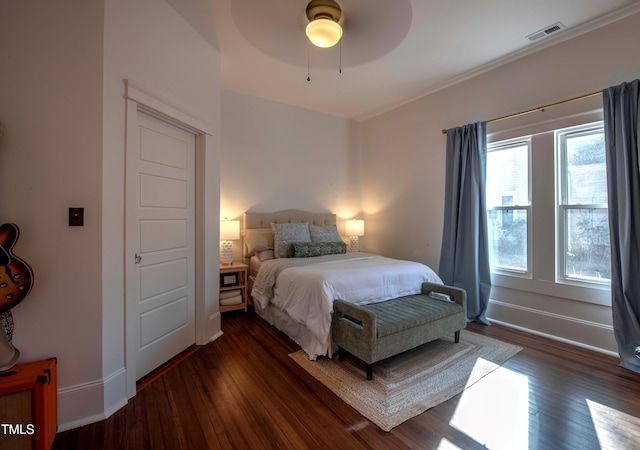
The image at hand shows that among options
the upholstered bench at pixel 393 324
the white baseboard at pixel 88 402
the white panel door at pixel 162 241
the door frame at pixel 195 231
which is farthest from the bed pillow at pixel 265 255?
the white baseboard at pixel 88 402

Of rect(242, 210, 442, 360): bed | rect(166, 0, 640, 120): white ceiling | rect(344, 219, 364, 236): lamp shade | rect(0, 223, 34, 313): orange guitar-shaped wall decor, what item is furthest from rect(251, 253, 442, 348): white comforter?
rect(166, 0, 640, 120): white ceiling

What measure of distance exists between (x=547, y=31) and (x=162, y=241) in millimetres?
3957

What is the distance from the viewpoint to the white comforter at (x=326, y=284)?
238 centimetres

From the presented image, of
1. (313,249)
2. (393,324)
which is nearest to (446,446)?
(393,324)

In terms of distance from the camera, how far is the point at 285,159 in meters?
4.43

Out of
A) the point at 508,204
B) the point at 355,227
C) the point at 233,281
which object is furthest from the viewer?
the point at 355,227

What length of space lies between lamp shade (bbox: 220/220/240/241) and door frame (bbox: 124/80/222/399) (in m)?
0.71

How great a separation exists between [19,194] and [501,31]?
388 cm

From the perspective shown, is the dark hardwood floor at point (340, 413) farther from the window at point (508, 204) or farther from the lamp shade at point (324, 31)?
the lamp shade at point (324, 31)

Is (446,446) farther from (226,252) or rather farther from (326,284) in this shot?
(226,252)

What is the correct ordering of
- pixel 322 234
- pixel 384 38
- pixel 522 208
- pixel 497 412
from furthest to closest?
1. pixel 322 234
2. pixel 522 208
3. pixel 384 38
4. pixel 497 412

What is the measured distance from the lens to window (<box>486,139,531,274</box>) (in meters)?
3.13

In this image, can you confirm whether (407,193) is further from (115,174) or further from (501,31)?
(115,174)

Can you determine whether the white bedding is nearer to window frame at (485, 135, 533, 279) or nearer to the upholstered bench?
the upholstered bench
